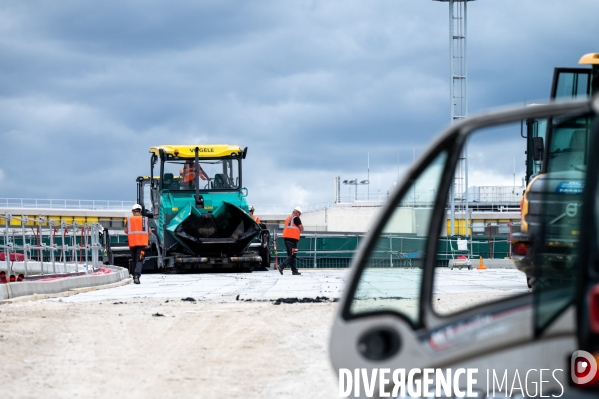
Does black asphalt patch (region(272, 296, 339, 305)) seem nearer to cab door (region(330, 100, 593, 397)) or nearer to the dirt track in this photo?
the dirt track

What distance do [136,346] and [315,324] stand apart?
87.1 inches

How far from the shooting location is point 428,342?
10.9 feet

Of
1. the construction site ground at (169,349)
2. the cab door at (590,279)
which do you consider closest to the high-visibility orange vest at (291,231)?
the construction site ground at (169,349)

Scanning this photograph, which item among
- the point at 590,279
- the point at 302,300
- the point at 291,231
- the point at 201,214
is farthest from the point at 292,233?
the point at 590,279

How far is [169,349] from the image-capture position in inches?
315

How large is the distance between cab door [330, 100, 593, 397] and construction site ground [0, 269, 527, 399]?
1.30 feet

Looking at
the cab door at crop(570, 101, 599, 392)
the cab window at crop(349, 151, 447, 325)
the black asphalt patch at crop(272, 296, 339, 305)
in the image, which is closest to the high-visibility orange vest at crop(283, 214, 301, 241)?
the black asphalt patch at crop(272, 296, 339, 305)

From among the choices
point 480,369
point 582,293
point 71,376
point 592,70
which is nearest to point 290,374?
point 71,376

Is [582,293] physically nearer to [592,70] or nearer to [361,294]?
[361,294]

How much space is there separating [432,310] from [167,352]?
4.77 meters

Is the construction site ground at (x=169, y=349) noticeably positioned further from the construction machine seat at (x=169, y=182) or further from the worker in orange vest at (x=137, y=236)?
the construction machine seat at (x=169, y=182)

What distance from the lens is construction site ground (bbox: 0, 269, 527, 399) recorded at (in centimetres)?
623

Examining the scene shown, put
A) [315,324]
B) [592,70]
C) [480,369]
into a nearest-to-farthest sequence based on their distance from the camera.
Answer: [480,369] → [315,324] → [592,70]

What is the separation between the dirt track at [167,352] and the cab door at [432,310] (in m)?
2.25
